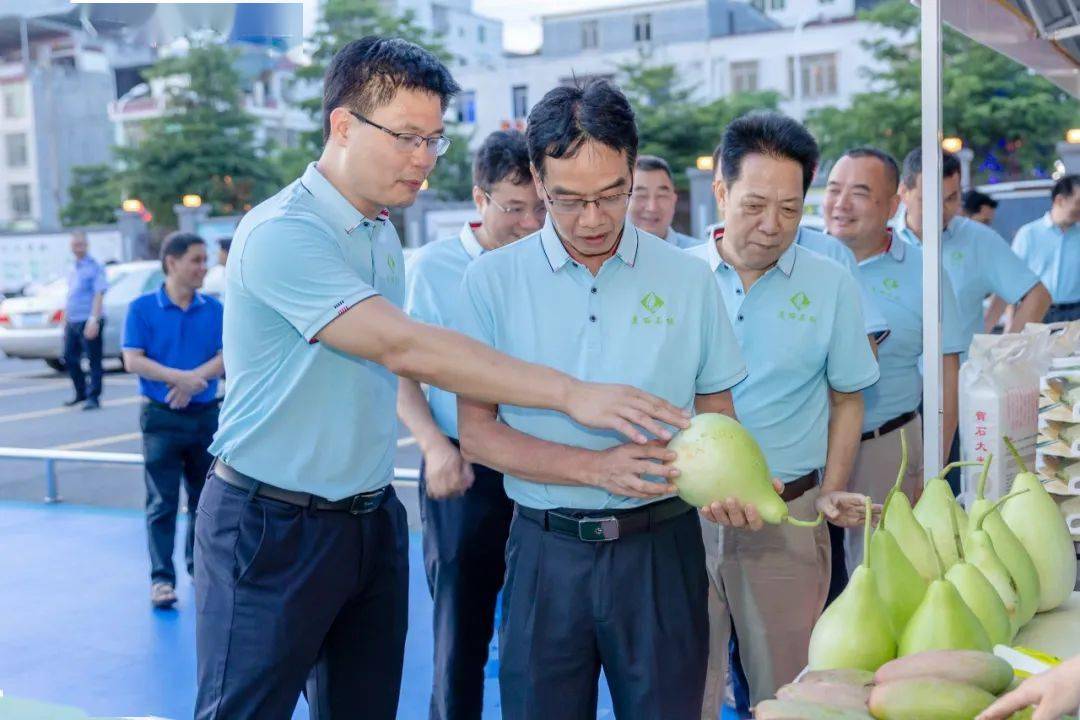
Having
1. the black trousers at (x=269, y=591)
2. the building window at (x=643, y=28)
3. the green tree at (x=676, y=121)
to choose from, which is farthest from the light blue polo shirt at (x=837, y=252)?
the building window at (x=643, y=28)

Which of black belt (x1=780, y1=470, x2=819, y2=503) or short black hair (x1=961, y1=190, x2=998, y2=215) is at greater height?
short black hair (x1=961, y1=190, x2=998, y2=215)

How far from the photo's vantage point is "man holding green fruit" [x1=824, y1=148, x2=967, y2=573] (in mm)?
3936

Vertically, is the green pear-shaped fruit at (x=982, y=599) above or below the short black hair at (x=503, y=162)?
below

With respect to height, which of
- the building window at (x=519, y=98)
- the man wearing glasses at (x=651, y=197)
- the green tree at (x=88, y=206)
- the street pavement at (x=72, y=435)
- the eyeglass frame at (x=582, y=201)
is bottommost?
the street pavement at (x=72, y=435)

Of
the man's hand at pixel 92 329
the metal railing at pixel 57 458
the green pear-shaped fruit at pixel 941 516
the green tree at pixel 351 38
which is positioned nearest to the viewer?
the green pear-shaped fruit at pixel 941 516

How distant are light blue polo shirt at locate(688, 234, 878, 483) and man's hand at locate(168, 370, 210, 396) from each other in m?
3.21

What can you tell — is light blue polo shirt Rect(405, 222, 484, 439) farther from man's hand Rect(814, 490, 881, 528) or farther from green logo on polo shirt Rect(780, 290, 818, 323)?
man's hand Rect(814, 490, 881, 528)

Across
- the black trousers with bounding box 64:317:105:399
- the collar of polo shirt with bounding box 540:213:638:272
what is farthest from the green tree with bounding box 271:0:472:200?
the collar of polo shirt with bounding box 540:213:638:272

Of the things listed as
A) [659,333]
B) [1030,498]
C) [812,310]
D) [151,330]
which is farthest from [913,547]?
[151,330]

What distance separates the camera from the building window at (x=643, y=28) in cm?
4281

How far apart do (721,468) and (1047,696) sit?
63cm

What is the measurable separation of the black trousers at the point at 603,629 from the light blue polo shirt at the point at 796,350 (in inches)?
26.4

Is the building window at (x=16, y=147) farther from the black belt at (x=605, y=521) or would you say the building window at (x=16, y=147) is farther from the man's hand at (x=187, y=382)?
the black belt at (x=605, y=521)

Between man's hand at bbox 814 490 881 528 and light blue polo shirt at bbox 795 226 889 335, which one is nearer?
man's hand at bbox 814 490 881 528
